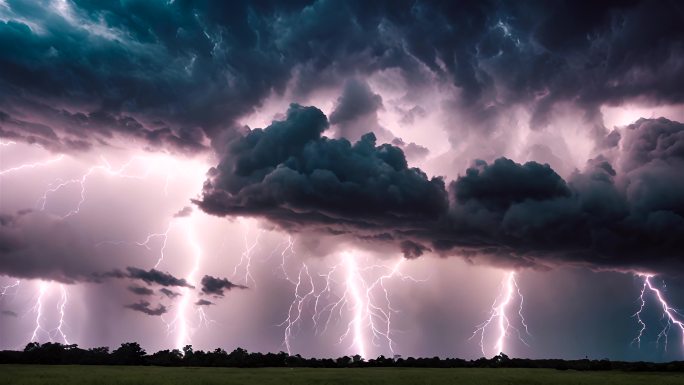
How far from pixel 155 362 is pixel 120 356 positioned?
7912 mm

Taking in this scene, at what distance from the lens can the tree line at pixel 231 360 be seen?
320 ft

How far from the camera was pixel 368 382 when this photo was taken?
55.2 m

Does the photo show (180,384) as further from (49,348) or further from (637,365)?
(637,365)

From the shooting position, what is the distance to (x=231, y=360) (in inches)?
4269

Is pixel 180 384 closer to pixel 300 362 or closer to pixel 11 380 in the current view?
pixel 11 380

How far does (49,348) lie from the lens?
10244 cm

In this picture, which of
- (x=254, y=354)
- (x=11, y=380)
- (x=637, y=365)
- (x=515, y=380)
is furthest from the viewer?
(x=254, y=354)

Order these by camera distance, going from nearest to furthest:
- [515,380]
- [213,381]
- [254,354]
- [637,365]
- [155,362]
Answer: [213,381] → [515,380] → [637,365] → [155,362] → [254,354]

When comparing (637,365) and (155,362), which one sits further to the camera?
(155,362)

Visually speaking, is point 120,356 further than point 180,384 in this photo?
Yes

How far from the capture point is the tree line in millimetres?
97475

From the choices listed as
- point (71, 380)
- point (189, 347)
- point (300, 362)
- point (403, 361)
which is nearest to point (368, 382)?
point (71, 380)

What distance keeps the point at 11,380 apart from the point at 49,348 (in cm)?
6235

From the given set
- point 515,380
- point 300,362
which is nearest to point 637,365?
point 515,380
